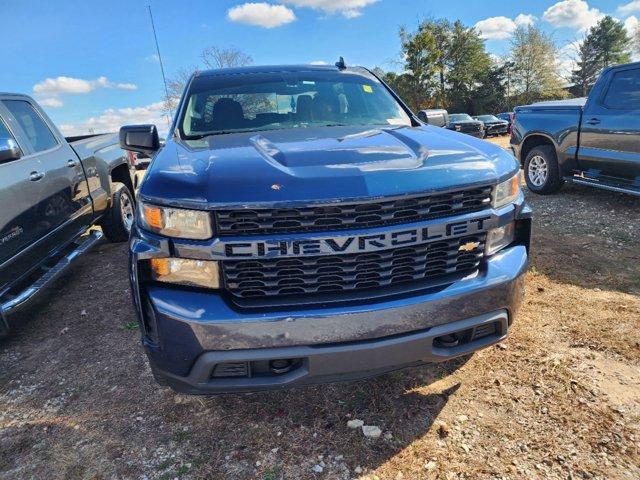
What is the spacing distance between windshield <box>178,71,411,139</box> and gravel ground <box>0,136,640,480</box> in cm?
166

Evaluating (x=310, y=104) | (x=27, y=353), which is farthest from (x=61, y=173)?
(x=310, y=104)

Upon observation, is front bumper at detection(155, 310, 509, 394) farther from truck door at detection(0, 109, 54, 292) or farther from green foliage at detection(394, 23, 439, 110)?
green foliage at detection(394, 23, 439, 110)

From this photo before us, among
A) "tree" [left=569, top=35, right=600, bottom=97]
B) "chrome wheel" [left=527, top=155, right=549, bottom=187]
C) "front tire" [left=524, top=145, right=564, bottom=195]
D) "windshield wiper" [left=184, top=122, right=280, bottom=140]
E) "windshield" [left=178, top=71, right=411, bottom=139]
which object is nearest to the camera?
"windshield wiper" [left=184, top=122, right=280, bottom=140]

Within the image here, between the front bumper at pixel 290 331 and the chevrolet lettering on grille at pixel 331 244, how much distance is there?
218mm

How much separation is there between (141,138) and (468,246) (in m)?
2.40

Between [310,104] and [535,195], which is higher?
[310,104]

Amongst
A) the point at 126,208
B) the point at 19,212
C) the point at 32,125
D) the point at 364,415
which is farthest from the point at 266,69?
the point at 126,208

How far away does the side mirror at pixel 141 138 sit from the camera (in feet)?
10.8

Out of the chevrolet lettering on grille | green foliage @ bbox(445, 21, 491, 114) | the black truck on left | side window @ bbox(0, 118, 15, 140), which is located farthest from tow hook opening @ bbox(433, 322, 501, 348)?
green foliage @ bbox(445, 21, 491, 114)

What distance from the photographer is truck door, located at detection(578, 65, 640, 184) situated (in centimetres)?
555

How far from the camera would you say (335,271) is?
195cm

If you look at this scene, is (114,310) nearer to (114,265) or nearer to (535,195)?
(114,265)

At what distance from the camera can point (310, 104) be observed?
3.31 metres

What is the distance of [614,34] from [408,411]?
60960 mm
